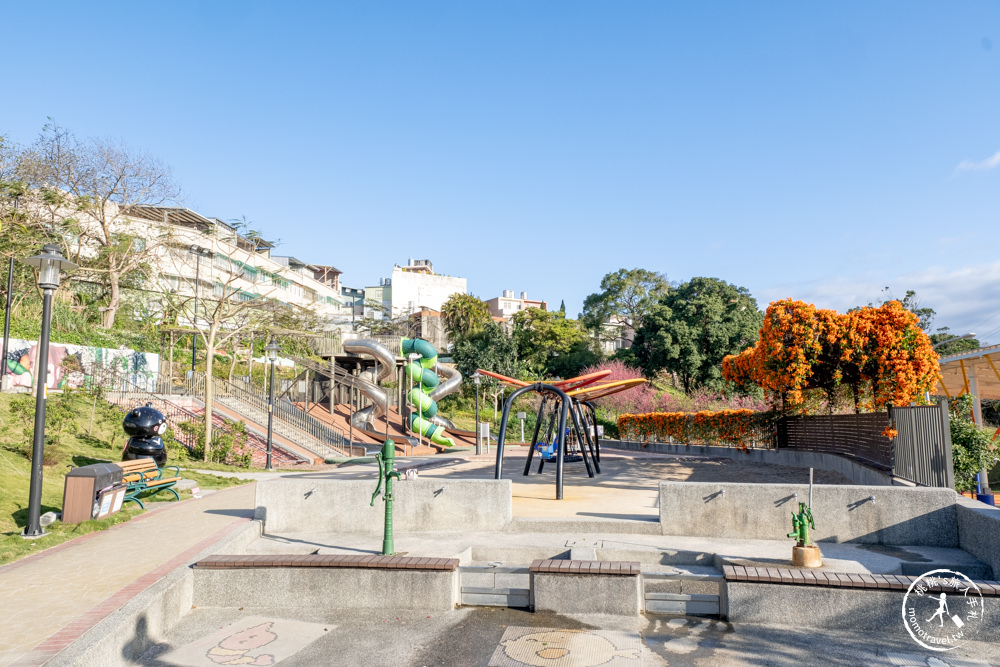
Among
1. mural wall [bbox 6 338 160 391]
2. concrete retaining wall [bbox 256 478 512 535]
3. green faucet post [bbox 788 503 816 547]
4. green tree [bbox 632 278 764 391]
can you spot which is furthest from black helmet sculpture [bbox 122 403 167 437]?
green tree [bbox 632 278 764 391]

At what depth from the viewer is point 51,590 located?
655cm

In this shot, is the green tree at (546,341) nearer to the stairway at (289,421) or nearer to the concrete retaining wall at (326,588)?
the stairway at (289,421)

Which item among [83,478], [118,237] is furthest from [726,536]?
[118,237]

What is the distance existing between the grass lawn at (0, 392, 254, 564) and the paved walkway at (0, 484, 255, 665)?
419 mm

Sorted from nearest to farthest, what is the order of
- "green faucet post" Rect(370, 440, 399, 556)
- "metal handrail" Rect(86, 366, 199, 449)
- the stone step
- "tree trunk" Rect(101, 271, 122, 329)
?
the stone step → "green faucet post" Rect(370, 440, 399, 556) → "metal handrail" Rect(86, 366, 199, 449) → "tree trunk" Rect(101, 271, 122, 329)

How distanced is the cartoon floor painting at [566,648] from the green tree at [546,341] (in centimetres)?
4593

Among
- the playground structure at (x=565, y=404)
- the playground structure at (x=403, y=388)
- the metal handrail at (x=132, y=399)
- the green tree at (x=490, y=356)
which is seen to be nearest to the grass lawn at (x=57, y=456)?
the metal handrail at (x=132, y=399)

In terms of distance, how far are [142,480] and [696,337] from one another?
37.5 metres

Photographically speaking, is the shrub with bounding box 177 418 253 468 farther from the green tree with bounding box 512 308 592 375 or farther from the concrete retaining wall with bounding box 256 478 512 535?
the green tree with bounding box 512 308 592 375

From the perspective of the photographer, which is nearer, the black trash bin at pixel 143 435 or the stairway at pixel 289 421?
the black trash bin at pixel 143 435

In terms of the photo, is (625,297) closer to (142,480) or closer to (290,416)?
(290,416)

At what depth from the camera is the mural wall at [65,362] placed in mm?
22641

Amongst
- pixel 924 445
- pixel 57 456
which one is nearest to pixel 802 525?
pixel 924 445

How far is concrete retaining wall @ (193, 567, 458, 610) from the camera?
22.0 ft
